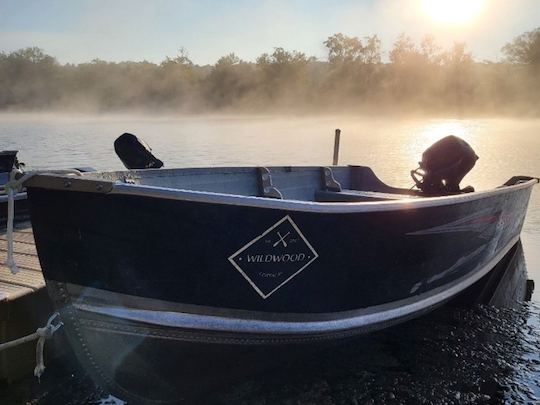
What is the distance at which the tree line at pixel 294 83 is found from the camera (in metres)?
61.3

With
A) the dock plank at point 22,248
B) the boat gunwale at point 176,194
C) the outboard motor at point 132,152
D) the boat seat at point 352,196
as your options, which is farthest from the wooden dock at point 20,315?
the boat seat at point 352,196

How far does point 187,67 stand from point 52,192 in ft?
250

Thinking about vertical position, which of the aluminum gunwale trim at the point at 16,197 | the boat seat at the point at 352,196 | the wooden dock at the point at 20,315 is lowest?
the wooden dock at the point at 20,315

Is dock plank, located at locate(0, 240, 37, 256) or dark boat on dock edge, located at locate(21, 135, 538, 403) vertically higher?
dark boat on dock edge, located at locate(21, 135, 538, 403)

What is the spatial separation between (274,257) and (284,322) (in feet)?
1.92

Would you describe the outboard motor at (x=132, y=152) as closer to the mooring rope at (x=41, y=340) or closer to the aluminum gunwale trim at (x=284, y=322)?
the mooring rope at (x=41, y=340)

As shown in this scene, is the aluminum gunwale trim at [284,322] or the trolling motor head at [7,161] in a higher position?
the trolling motor head at [7,161]

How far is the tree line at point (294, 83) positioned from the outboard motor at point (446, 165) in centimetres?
5814

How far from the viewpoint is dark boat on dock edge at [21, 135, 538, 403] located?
125 inches

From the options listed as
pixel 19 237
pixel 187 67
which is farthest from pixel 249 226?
pixel 187 67

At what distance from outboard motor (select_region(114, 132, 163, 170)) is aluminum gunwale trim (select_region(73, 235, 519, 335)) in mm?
3121

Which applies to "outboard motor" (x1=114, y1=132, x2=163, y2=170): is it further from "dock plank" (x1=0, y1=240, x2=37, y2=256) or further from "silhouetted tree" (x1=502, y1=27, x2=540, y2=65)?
"silhouetted tree" (x1=502, y1=27, x2=540, y2=65)

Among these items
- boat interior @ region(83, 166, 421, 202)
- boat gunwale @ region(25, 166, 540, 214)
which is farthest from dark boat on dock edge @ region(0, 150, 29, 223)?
boat gunwale @ region(25, 166, 540, 214)

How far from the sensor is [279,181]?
656cm
